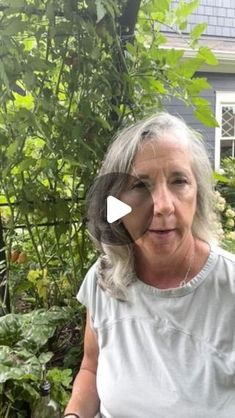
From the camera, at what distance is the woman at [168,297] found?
38.0 inches

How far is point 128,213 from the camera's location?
40.9 inches

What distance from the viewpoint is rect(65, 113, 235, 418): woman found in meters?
0.97

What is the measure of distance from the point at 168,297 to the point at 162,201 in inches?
9.7

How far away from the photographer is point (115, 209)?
1.09m

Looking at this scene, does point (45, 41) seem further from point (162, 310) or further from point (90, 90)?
point (162, 310)

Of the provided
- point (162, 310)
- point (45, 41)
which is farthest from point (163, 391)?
point (45, 41)

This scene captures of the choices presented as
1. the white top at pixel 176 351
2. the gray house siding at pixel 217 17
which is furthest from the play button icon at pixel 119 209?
the gray house siding at pixel 217 17

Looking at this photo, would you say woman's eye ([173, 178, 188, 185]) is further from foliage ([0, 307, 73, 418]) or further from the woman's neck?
foliage ([0, 307, 73, 418])

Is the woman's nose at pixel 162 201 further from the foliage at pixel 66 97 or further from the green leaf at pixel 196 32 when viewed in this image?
the green leaf at pixel 196 32

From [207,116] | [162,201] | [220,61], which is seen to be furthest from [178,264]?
[220,61]

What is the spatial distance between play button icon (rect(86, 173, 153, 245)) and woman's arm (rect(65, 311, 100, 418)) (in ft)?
0.87

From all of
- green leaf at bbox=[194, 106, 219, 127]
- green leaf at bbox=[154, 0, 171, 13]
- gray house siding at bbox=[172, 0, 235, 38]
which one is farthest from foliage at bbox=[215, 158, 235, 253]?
green leaf at bbox=[154, 0, 171, 13]

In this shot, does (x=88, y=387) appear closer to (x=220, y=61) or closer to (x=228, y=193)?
(x=228, y=193)

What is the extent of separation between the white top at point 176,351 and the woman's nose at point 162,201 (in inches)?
7.3
